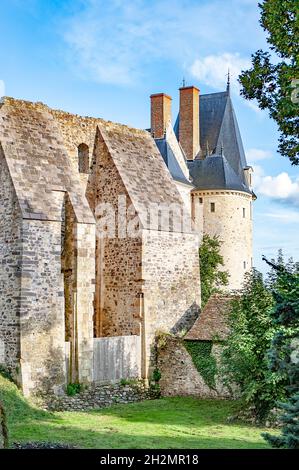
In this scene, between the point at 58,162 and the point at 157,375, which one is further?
the point at 157,375

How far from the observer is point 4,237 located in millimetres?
19406

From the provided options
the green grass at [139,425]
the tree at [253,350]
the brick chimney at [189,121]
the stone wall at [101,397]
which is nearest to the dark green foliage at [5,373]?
the green grass at [139,425]

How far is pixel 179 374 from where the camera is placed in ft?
72.5

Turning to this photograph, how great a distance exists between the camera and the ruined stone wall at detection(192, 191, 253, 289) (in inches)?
1467

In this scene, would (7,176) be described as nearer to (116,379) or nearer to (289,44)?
(116,379)

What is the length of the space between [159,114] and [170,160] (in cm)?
525

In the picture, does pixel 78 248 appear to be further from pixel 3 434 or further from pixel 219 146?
pixel 219 146

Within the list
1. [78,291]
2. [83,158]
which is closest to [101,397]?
[78,291]

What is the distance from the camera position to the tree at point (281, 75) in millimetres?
13891

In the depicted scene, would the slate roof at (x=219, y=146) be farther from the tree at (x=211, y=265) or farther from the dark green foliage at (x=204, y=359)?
the dark green foliage at (x=204, y=359)

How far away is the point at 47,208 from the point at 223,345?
634cm

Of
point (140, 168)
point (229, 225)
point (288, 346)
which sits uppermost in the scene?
point (140, 168)

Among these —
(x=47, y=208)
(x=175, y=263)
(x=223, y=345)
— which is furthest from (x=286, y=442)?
(x=175, y=263)

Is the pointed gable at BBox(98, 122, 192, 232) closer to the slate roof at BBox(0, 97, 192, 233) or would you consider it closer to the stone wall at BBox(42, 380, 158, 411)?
the slate roof at BBox(0, 97, 192, 233)
